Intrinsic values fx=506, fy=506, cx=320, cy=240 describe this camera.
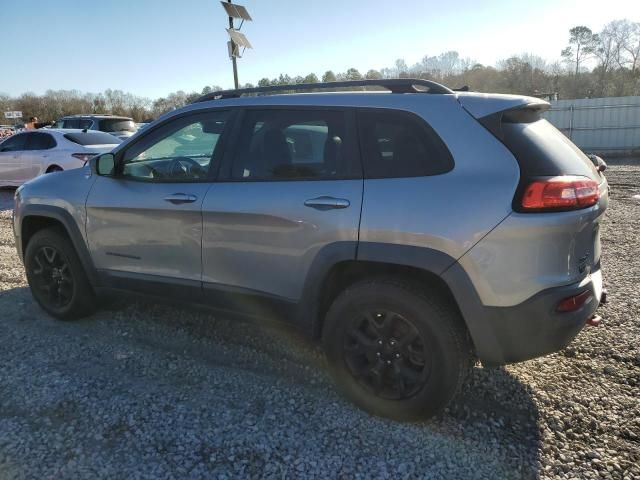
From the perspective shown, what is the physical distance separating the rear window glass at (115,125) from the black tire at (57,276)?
11810 mm

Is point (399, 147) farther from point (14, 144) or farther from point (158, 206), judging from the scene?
point (14, 144)

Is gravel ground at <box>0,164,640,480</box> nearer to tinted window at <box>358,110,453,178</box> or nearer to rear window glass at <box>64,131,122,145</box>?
tinted window at <box>358,110,453,178</box>

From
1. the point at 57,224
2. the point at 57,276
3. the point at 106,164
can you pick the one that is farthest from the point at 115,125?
the point at 106,164

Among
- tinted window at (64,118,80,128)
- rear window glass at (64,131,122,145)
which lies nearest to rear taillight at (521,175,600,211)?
rear window glass at (64,131,122,145)

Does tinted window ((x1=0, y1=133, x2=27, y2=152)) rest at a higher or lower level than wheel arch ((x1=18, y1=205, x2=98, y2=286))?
higher

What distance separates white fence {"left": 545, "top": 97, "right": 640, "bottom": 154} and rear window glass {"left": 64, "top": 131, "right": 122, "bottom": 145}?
15.4 meters

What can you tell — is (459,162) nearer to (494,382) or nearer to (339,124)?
(339,124)

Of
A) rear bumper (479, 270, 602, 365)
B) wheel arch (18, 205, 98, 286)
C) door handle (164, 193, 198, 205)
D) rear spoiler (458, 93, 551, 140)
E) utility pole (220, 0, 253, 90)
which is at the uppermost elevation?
utility pole (220, 0, 253, 90)

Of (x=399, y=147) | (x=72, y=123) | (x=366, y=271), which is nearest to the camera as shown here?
(x=399, y=147)

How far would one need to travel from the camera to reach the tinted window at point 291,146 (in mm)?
2896

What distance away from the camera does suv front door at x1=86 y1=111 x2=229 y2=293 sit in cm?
335

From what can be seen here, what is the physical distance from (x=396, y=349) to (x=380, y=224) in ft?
2.24

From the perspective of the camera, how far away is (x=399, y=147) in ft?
8.90

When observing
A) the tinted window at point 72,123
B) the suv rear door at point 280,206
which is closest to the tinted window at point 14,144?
the tinted window at point 72,123
